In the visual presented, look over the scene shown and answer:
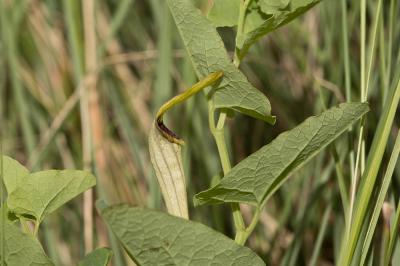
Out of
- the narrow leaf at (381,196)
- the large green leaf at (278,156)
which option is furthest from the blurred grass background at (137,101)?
the large green leaf at (278,156)

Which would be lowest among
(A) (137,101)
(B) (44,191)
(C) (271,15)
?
(A) (137,101)

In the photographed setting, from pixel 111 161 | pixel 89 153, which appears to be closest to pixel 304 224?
pixel 89 153

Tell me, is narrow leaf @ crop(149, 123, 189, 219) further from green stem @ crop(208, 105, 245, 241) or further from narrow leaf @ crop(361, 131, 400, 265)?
narrow leaf @ crop(361, 131, 400, 265)

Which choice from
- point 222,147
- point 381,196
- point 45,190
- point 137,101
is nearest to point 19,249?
point 45,190

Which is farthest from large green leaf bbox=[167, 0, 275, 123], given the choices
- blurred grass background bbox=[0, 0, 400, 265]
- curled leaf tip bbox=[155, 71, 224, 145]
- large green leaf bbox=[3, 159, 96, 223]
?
blurred grass background bbox=[0, 0, 400, 265]

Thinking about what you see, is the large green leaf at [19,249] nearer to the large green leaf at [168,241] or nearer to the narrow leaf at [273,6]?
the large green leaf at [168,241]

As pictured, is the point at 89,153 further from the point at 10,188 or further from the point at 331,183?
the point at 10,188

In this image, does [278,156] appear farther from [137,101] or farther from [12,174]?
[137,101]

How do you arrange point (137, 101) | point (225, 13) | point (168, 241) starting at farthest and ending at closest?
point (137, 101), point (225, 13), point (168, 241)

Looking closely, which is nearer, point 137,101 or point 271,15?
point 271,15
